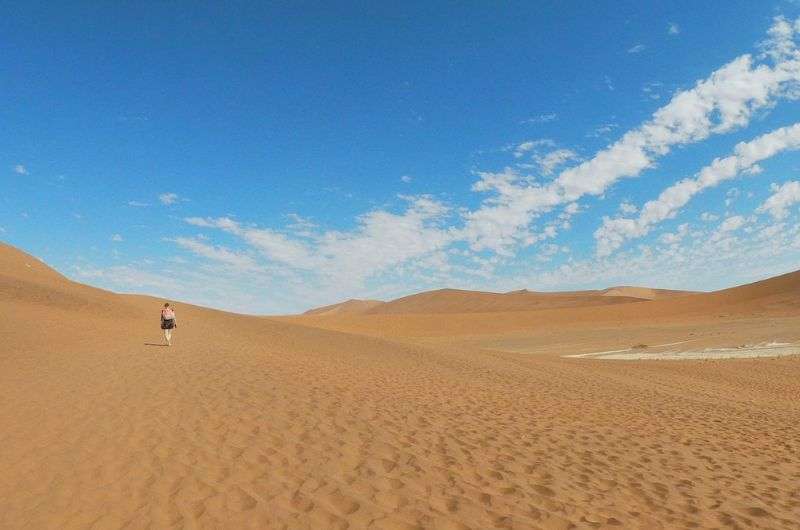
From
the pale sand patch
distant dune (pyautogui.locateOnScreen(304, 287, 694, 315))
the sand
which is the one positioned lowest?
the sand

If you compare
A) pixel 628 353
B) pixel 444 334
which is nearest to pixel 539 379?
pixel 628 353

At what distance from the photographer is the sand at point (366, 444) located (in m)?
5.89

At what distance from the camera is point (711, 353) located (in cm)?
3102

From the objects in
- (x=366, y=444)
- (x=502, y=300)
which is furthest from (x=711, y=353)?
(x=502, y=300)

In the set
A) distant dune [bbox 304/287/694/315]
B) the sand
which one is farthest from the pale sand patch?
distant dune [bbox 304/287/694/315]

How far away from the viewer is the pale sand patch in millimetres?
28764

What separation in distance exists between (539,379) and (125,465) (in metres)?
15.6

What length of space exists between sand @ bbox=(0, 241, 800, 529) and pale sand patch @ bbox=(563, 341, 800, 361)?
8798 millimetres

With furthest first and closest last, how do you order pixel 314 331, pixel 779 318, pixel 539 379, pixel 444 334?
pixel 444 334 → pixel 779 318 → pixel 314 331 → pixel 539 379

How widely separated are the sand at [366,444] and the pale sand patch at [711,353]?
8.80 metres

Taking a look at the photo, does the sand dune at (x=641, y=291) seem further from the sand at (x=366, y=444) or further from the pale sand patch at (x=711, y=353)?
the sand at (x=366, y=444)

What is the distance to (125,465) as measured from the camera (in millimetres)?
7023

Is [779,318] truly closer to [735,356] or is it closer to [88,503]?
[735,356]

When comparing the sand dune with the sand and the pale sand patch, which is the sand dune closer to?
the pale sand patch
